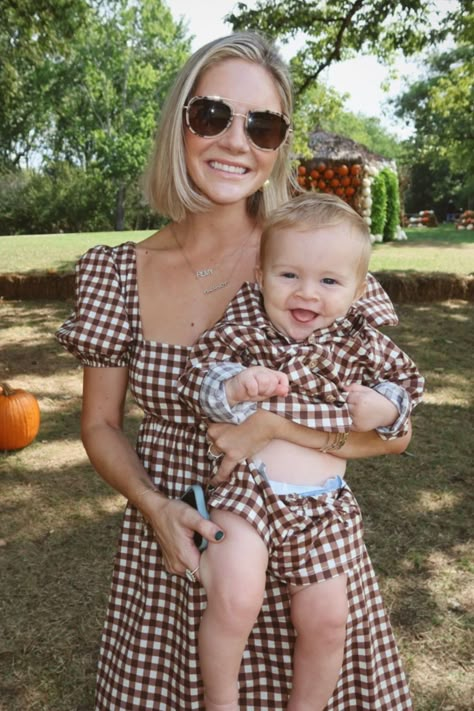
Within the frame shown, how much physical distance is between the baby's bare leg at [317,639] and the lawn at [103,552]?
4.74 feet

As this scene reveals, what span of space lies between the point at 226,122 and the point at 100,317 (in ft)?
2.08

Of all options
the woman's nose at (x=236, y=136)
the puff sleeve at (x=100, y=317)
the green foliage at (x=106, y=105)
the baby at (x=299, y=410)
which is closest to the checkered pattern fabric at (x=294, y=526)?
the baby at (x=299, y=410)

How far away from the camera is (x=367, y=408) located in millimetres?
1641

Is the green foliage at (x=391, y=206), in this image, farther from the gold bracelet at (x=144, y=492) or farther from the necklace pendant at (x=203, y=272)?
the gold bracelet at (x=144, y=492)

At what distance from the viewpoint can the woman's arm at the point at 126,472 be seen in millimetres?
1643

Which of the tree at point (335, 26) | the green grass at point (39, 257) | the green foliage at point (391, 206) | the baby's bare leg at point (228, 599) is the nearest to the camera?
the baby's bare leg at point (228, 599)

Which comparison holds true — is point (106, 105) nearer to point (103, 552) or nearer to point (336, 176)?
point (336, 176)

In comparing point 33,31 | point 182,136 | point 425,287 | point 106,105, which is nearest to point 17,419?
point 182,136

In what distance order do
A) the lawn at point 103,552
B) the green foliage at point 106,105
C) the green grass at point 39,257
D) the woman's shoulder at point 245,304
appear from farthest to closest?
1. the green foliage at point 106,105
2. the green grass at point 39,257
3. the lawn at point 103,552
4. the woman's shoulder at point 245,304

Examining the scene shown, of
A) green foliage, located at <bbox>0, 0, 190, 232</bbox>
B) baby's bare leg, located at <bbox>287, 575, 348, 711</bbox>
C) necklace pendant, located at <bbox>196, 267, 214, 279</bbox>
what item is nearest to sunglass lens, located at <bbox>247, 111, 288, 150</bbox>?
necklace pendant, located at <bbox>196, 267, 214, 279</bbox>

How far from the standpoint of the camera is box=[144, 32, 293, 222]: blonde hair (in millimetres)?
1885

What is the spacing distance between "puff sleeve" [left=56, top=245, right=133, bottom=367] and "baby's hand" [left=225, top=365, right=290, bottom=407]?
471mm

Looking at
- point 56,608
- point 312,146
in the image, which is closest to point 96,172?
point 312,146

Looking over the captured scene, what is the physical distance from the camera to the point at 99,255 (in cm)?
199
